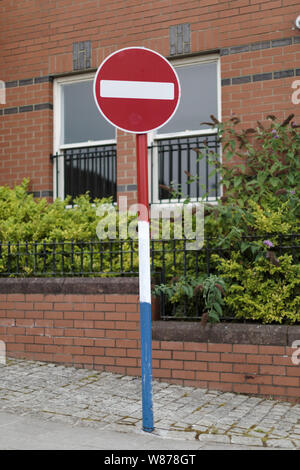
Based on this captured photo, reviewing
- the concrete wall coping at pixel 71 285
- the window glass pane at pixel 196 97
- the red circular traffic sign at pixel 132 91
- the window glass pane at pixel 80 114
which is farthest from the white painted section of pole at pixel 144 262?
the window glass pane at pixel 80 114

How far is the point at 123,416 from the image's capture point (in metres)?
4.31

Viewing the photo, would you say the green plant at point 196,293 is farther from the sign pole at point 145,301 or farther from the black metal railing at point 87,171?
the black metal railing at point 87,171

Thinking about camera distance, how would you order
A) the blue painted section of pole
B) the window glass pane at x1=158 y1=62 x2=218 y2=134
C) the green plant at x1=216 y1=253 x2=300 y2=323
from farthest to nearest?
the window glass pane at x1=158 y1=62 x2=218 y2=134, the green plant at x1=216 y1=253 x2=300 y2=323, the blue painted section of pole

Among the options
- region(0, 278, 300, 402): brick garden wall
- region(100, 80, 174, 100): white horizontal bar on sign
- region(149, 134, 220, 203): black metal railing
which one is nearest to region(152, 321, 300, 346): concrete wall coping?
region(0, 278, 300, 402): brick garden wall

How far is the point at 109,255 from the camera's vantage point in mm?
6125

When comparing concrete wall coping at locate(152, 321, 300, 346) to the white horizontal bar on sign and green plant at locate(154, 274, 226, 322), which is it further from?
the white horizontal bar on sign

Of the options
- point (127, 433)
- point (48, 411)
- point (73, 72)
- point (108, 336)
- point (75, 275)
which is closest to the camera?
point (127, 433)

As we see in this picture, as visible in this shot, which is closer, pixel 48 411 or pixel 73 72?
pixel 48 411

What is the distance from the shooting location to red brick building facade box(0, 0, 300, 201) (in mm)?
7254

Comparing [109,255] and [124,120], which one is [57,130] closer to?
[109,255]

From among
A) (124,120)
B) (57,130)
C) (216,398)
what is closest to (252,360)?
(216,398)

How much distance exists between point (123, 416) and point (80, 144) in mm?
→ 5093

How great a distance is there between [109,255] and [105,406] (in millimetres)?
2005

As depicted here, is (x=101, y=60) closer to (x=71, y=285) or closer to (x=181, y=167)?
(x=181, y=167)
